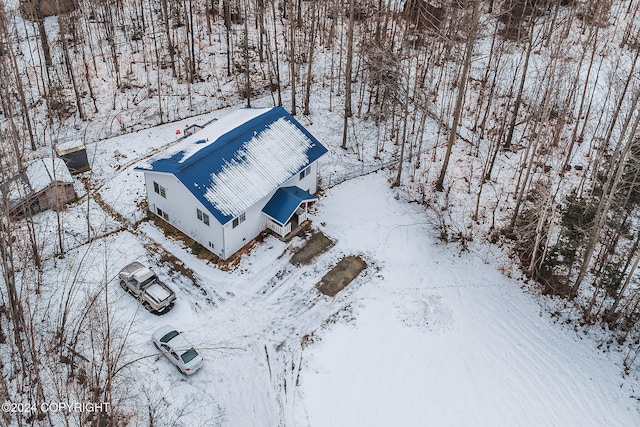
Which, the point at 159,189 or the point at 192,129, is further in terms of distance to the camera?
the point at 192,129

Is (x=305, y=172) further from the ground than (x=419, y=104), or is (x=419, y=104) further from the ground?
(x=419, y=104)

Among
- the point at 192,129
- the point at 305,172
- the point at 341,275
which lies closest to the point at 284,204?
the point at 305,172

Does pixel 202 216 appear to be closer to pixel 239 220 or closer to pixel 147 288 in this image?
pixel 239 220

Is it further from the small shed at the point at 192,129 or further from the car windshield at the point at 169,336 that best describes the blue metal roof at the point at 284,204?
the small shed at the point at 192,129

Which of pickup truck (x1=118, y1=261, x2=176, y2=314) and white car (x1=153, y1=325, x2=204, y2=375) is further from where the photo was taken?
pickup truck (x1=118, y1=261, x2=176, y2=314)

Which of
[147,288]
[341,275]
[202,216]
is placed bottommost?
[341,275]

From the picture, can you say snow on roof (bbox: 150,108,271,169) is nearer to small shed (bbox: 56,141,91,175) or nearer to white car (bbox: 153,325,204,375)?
small shed (bbox: 56,141,91,175)

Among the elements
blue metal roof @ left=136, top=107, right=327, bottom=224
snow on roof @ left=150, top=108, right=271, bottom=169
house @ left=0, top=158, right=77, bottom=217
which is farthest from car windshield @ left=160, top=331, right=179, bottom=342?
house @ left=0, top=158, right=77, bottom=217

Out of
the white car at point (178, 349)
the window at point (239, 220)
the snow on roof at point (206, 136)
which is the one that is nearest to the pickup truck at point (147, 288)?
the white car at point (178, 349)
